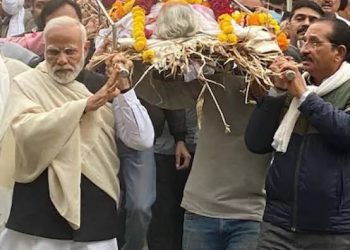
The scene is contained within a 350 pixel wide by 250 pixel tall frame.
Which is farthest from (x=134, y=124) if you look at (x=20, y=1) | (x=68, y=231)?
(x=20, y=1)

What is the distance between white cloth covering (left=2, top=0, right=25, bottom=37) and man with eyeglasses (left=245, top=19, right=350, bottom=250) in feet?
11.0

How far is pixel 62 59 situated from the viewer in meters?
4.66

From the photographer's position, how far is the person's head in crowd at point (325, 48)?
4559 millimetres

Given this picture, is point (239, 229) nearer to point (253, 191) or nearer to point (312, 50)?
point (253, 191)

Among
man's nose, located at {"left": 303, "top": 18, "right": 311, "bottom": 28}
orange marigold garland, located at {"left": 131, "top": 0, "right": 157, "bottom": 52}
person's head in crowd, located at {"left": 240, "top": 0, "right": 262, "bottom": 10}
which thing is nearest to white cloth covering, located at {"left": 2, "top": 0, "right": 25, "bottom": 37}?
person's head in crowd, located at {"left": 240, "top": 0, "right": 262, "bottom": 10}

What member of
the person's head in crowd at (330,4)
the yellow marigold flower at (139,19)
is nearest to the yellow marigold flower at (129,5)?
the yellow marigold flower at (139,19)

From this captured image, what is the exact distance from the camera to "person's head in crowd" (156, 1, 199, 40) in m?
4.54

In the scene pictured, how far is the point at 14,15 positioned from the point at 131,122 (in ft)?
10.4

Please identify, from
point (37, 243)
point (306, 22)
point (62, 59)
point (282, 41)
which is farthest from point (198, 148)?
point (306, 22)

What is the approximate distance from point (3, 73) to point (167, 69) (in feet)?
2.61

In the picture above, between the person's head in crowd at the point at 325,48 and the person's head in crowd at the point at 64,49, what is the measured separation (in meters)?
1.14

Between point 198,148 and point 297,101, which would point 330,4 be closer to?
point 198,148

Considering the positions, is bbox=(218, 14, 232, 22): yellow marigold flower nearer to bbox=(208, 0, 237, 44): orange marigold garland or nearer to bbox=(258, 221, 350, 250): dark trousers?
bbox=(208, 0, 237, 44): orange marigold garland

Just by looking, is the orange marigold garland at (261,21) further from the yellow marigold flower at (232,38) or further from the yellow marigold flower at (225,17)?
the yellow marigold flower at (232,38)
